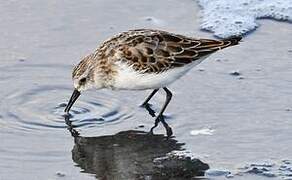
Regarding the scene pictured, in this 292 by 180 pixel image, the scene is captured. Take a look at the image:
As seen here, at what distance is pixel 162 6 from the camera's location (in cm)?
770

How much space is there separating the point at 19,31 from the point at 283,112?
2156mm

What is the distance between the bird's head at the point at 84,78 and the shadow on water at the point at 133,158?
0.34 meters

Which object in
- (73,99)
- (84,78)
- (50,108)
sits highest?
(84,78)

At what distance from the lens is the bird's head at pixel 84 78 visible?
242 inches

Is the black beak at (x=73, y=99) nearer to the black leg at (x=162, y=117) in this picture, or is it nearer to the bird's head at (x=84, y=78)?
the bird's head at (x=84, y=78)

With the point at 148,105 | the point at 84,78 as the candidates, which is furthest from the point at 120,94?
the point at 84,78

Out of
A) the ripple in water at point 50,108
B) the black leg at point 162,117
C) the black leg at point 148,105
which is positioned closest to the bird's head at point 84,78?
the ripple in water at point 50,108

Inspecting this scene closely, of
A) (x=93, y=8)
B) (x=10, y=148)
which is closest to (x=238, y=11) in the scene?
(x=93, y=8)

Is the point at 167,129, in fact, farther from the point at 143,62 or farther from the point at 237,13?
the point at 237,13

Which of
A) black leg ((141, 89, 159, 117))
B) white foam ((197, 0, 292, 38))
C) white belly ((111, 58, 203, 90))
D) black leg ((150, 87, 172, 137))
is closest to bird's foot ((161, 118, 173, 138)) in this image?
black leg ((150, 87, 172, 137))

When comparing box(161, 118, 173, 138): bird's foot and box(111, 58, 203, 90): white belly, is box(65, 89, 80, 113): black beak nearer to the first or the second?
box(111, 58, 203, 90): white belly

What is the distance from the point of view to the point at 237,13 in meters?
7.80

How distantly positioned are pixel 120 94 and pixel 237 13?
176cm

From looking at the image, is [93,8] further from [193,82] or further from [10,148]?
[10,148]
